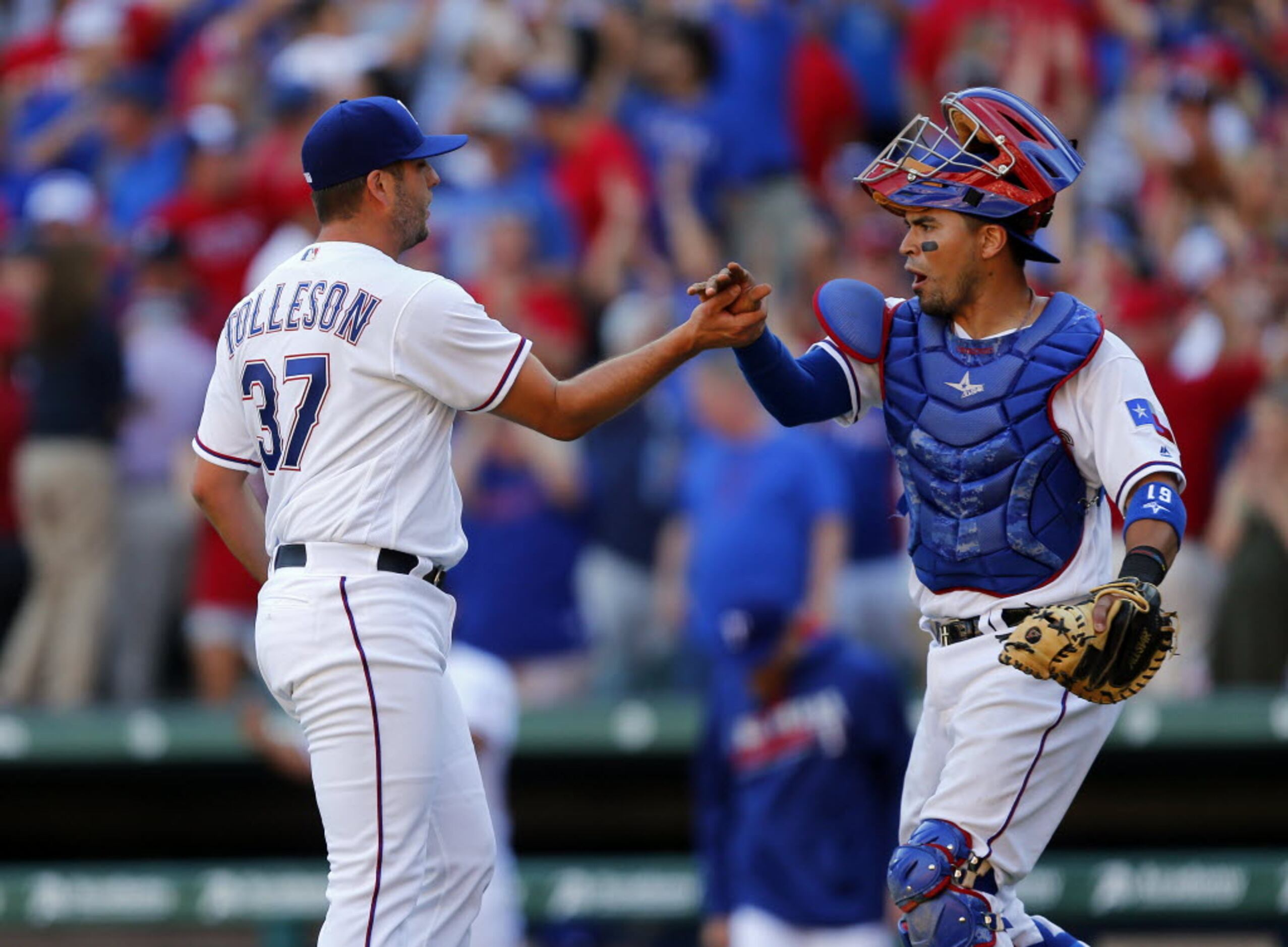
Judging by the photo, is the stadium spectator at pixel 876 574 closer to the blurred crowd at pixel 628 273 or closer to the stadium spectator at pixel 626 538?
the blurred crowd at pixel 628 273

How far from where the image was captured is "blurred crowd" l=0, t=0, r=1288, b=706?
24.8 feet

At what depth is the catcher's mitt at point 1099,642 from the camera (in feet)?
12.3

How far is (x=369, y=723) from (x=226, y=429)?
0.80m

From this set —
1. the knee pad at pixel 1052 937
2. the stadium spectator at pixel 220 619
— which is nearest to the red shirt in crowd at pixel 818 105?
the stadium spectator at pixel 220 619

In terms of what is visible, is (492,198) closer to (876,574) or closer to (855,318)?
(876,574)

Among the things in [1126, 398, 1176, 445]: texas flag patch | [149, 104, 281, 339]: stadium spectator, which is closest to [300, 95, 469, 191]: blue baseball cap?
[1126, 398, 1176, 445]: texas flag patch

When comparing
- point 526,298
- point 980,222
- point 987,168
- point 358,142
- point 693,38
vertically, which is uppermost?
point 693,38

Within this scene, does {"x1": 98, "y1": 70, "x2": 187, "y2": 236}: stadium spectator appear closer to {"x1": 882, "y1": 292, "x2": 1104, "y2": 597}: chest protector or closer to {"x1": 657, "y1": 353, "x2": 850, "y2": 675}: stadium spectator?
{"x1": 657, "y1": 353, "x2": 850, "y2": 675}: stadium spectator

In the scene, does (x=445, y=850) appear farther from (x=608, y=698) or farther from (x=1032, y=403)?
(x=608, y=698)

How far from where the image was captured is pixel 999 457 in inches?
163

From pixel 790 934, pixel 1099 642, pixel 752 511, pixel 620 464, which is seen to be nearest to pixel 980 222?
pixel 1099 642

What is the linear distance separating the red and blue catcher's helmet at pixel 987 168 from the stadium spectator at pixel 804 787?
82.0 inches

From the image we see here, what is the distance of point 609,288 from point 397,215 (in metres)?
4.57

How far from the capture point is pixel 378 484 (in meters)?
4.19
